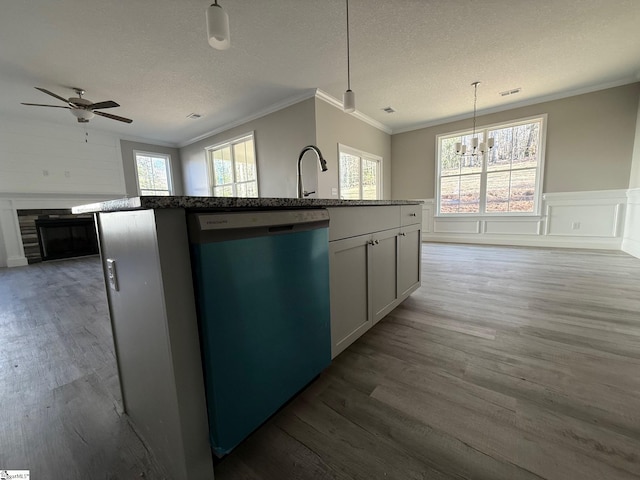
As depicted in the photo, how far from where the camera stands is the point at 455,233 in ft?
18.8

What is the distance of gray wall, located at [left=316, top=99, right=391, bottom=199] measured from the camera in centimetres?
417

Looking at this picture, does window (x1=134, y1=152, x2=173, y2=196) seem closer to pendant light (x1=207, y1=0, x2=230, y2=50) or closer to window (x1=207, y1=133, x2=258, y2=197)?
window (x1=207, y1=133, x2=258, y2=197)

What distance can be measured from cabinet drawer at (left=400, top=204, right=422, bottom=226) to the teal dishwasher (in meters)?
0.99

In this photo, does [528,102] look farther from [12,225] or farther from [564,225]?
[12,225]

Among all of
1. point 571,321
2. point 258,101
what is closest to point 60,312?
point 258,101

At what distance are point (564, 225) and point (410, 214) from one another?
4.59 meters

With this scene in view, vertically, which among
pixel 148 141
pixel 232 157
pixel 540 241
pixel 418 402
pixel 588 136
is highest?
pixel 148 141

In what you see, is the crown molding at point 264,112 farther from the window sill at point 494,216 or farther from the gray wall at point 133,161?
the window sill at point 494,216

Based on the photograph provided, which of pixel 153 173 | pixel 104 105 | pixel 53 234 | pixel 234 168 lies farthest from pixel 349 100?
pixel 53 234

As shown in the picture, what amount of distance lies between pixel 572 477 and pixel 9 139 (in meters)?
7.86

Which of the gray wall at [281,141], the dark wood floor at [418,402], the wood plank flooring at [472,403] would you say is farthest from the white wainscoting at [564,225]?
the gray wall at [281,141]

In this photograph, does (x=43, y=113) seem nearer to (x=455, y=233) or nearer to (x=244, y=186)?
A: (x=244, y=186)

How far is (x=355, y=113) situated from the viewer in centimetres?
491

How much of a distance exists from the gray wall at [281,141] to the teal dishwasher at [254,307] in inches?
134
